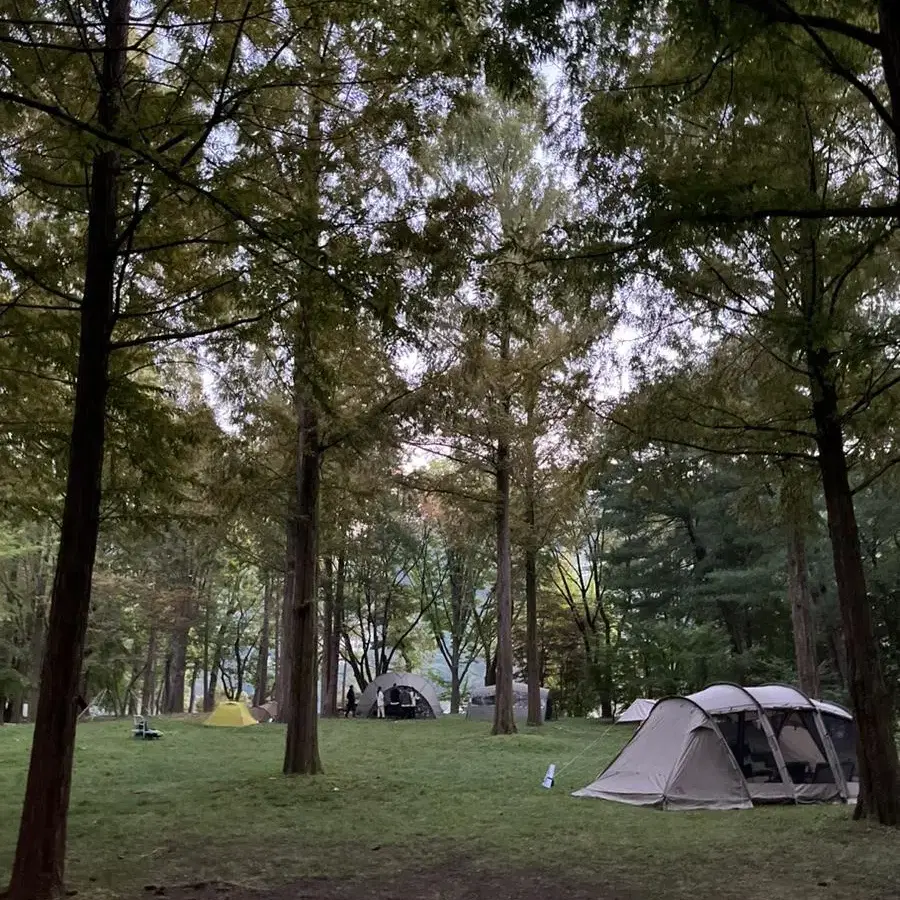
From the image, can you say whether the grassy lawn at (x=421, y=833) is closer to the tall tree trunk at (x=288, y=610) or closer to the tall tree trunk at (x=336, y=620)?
the tall tree trunk at (x=288, y=610)

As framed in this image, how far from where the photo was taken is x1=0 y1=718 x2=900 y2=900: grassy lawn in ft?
18.0

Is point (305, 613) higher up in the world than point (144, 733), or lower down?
higher up

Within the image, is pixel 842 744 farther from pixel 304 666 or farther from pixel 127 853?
→ pixel 127 853

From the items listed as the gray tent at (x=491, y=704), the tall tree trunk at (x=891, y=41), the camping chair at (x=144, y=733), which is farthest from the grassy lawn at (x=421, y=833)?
the gray tent at (x=491, y=704)

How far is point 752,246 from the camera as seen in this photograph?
6902 mm

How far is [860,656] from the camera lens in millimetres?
7102

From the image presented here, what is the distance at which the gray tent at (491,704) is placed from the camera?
23.9 meters

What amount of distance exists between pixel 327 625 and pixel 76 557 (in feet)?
79.5

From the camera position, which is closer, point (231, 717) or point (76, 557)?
point (76, 557)

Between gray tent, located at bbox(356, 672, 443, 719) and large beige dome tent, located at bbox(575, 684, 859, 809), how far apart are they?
16.0 m

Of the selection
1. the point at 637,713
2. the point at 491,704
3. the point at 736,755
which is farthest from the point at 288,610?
the point at 736,755

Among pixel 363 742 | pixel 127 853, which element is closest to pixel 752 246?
pixel 127 853

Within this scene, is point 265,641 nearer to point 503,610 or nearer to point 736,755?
point 503,610

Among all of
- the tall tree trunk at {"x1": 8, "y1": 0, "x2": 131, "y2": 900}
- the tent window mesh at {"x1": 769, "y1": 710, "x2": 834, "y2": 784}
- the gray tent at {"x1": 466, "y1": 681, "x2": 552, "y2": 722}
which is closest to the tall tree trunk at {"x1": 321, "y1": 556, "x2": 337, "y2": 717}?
the gray tent at {"x1": 466, "y1": 681, "x2": 552, "y2": 722}
